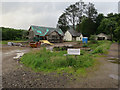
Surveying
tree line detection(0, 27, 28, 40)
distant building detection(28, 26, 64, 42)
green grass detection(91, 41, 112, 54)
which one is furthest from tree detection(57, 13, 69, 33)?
green grass detection(91, 41, 112, 54)

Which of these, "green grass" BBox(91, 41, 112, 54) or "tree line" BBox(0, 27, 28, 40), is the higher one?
"tree line" BBox(0, 27, 28, 40)

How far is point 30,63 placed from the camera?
226 inches

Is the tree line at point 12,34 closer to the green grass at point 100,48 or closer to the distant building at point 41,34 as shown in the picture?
the distant building at point 41,34

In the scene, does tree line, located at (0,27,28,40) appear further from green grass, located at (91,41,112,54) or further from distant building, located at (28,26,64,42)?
green grass, located at (91,41,112,54)

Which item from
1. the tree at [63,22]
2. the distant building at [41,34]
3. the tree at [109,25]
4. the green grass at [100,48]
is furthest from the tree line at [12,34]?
the tree at [109,25]

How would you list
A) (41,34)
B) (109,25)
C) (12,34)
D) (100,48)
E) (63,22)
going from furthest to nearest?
(63,22) < (109,25) < (12,34) < (41,34) < (100,48)

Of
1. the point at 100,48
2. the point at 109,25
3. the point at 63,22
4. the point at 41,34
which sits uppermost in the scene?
the point at 63,22

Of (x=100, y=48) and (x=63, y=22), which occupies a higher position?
(x=63, y=22)

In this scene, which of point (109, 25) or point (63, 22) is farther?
point (63, 22)

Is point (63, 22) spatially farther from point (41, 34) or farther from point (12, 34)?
point (12, 34)

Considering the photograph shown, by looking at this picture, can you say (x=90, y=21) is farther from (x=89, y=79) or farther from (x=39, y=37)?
(x=89, y=79)

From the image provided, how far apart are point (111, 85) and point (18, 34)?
3326cm

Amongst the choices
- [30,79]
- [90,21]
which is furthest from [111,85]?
[90,21]

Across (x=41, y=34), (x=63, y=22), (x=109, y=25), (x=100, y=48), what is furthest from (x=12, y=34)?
(x=109, y=25)
